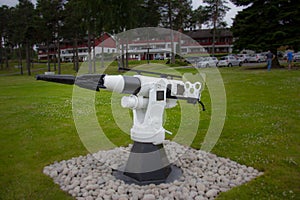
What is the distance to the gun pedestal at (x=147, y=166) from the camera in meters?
5.61

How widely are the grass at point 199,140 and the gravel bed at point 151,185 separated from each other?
0.28 m

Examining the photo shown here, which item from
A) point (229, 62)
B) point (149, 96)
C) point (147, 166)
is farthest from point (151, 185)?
point (229, 62)

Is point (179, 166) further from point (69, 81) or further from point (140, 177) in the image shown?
point (69, 81)

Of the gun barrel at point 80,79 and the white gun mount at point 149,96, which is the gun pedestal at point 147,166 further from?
the gun barrel at point 80,79

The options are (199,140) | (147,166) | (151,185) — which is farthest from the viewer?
(199,140)

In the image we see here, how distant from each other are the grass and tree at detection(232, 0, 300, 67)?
12781 mm

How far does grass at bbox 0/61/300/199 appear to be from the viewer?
544cm

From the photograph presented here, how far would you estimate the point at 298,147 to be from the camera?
7.50 m

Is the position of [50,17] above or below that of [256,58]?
above

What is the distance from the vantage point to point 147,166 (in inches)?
222

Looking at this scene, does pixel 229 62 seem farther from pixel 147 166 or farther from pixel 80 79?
pixel 80 79

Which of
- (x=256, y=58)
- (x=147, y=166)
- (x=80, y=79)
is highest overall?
(x=256, y=58)

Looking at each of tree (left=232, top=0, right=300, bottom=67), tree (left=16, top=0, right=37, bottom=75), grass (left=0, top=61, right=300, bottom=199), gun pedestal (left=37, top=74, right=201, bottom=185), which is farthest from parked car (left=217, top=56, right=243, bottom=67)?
gun pedestal (left=37, top=74, right=201, bottom=185)

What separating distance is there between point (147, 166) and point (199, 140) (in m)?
3.33
